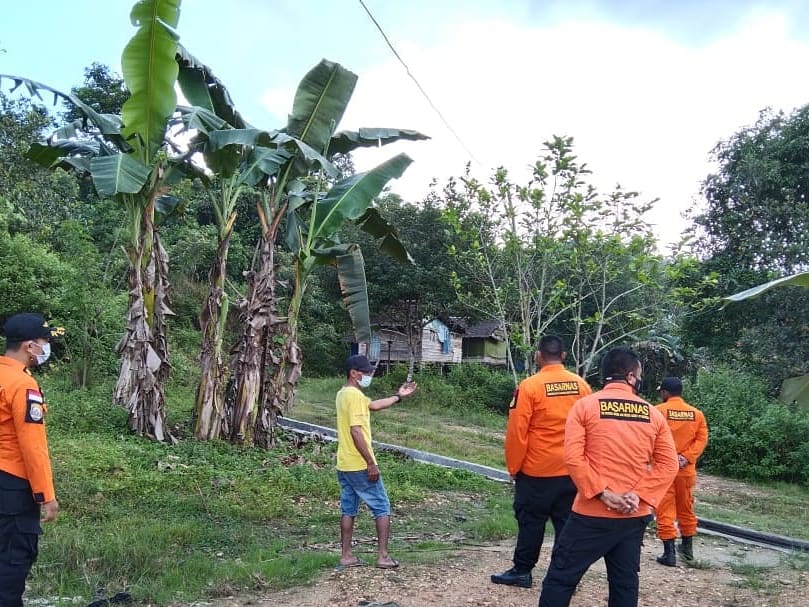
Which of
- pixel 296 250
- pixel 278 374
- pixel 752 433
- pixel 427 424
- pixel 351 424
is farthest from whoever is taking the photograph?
pixel 427 424

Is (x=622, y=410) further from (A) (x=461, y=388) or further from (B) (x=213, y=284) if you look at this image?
(A) (x=461, y=388)

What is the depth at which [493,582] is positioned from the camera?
508cm

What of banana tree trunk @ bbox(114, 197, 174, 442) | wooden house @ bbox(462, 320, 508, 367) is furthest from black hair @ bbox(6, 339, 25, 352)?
wooden house @ bbox(462, 320, 508, 367)

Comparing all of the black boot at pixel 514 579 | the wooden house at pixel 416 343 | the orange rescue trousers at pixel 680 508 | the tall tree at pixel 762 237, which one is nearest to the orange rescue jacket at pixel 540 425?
the black boot at pixel 514 579

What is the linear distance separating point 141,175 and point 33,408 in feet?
18.7

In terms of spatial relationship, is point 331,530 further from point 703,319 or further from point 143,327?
point 703,319

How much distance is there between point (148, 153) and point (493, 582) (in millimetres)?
7439

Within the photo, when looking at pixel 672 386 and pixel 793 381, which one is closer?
pixel 793 381

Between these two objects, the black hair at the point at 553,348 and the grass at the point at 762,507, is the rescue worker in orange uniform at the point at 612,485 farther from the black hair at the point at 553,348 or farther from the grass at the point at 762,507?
the grass at the point at 762,507

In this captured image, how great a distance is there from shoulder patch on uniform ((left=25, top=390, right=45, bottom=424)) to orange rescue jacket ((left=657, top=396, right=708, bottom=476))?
16.9 feet

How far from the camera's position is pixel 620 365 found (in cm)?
397

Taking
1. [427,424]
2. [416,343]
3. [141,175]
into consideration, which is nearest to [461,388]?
[416,343]

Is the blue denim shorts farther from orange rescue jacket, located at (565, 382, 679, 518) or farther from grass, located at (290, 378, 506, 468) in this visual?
grass, located at (290, 378, 506, 468)

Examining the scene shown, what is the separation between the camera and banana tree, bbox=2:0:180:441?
27.9 feet
